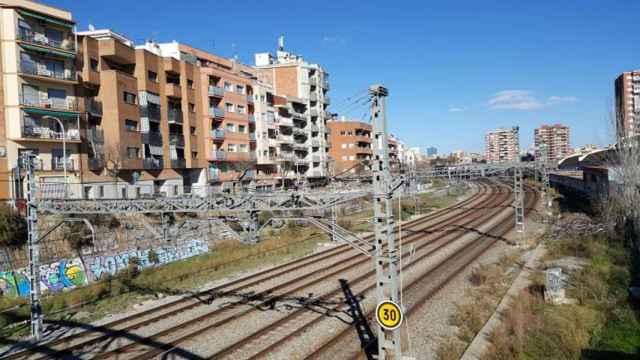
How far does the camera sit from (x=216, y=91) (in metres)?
53.1

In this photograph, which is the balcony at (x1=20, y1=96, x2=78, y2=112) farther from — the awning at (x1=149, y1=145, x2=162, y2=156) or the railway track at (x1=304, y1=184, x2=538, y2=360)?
the railway track at (x1=304, y1=184, x2=538, y2=360)

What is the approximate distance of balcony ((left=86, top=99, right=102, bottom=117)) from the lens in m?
37.8

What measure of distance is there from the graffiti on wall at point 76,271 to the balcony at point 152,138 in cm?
1858

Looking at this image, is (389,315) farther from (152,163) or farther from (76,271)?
(152,163)

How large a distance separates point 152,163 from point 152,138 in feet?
7.91

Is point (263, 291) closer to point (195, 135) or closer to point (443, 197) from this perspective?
point (195, 135)

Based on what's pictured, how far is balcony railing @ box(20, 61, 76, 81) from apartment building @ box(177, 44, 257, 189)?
684 inches

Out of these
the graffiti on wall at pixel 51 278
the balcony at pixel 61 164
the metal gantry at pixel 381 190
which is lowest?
the graffiti on wall at pixel 51 278

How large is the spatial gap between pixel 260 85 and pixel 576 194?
127 ft

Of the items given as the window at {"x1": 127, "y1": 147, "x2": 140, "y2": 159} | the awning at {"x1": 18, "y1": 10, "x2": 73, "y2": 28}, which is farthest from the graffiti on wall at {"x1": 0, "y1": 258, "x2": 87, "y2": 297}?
the awning at {"x1": 18, "y1": 10, "x2": 73, "y2": 28}

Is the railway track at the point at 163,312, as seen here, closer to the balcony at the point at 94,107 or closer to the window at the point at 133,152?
the window at the point at 133,152

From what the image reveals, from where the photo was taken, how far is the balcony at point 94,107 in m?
37.8

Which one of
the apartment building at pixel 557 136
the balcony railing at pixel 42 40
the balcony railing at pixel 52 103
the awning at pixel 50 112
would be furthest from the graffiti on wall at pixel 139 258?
the apartment building at pixel 557 136

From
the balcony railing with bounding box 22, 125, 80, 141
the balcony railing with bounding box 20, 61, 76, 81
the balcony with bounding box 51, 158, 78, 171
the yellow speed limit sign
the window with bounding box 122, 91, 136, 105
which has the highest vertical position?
the balcony railing with bounding box 20, 61, 76, 81
